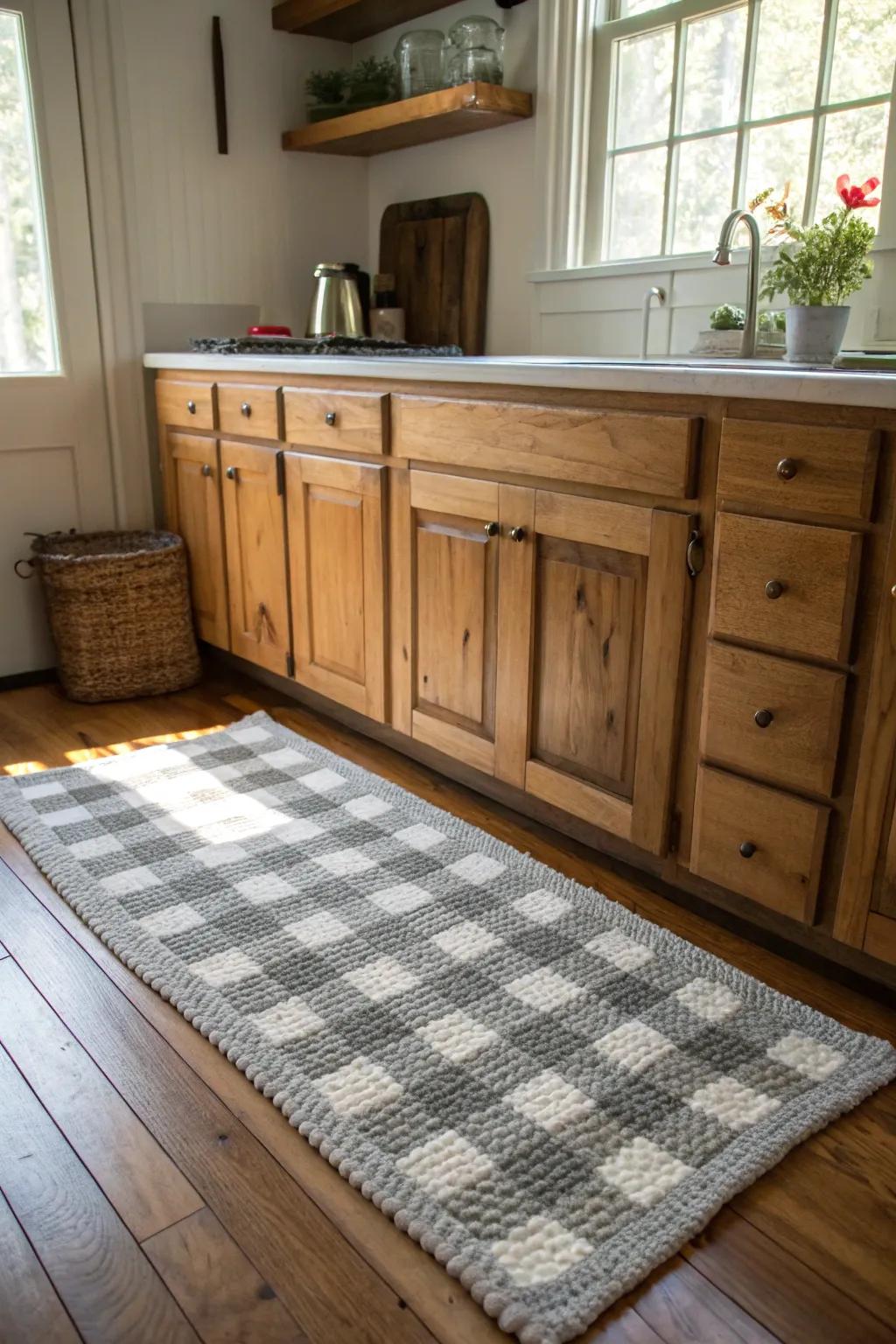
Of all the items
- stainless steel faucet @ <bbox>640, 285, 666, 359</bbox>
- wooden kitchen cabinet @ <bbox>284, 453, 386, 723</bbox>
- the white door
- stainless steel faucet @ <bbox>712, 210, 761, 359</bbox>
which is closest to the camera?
stainless steel faucet @ <bbox>712, 210, 761, 359</bbox>

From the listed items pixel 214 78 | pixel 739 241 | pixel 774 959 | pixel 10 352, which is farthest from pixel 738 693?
pixel 214 78

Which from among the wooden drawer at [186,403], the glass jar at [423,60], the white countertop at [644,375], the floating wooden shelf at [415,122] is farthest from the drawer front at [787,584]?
the glass jar at [423,60]

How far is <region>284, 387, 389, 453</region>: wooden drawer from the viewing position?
2.15m

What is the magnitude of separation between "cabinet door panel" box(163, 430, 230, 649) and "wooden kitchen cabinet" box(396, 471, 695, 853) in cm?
84

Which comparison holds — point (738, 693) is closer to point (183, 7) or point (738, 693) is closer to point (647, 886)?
point (647, 886)

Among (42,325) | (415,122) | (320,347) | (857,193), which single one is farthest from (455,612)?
(42,325)

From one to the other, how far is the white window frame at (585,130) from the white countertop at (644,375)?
0.52m

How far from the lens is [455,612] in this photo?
2072 millimetres

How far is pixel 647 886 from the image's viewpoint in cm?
187

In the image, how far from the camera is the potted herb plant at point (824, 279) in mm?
1728

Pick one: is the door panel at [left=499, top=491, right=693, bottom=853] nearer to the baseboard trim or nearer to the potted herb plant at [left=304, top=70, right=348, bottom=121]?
the baseboard trim

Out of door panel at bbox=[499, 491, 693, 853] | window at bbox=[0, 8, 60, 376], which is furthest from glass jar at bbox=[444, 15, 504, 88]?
door panel at bbox=[499, 491, 693, 853]

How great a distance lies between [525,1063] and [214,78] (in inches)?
110

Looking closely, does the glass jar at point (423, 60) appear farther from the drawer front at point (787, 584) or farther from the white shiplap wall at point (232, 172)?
the drawer front at point (787, 584)
